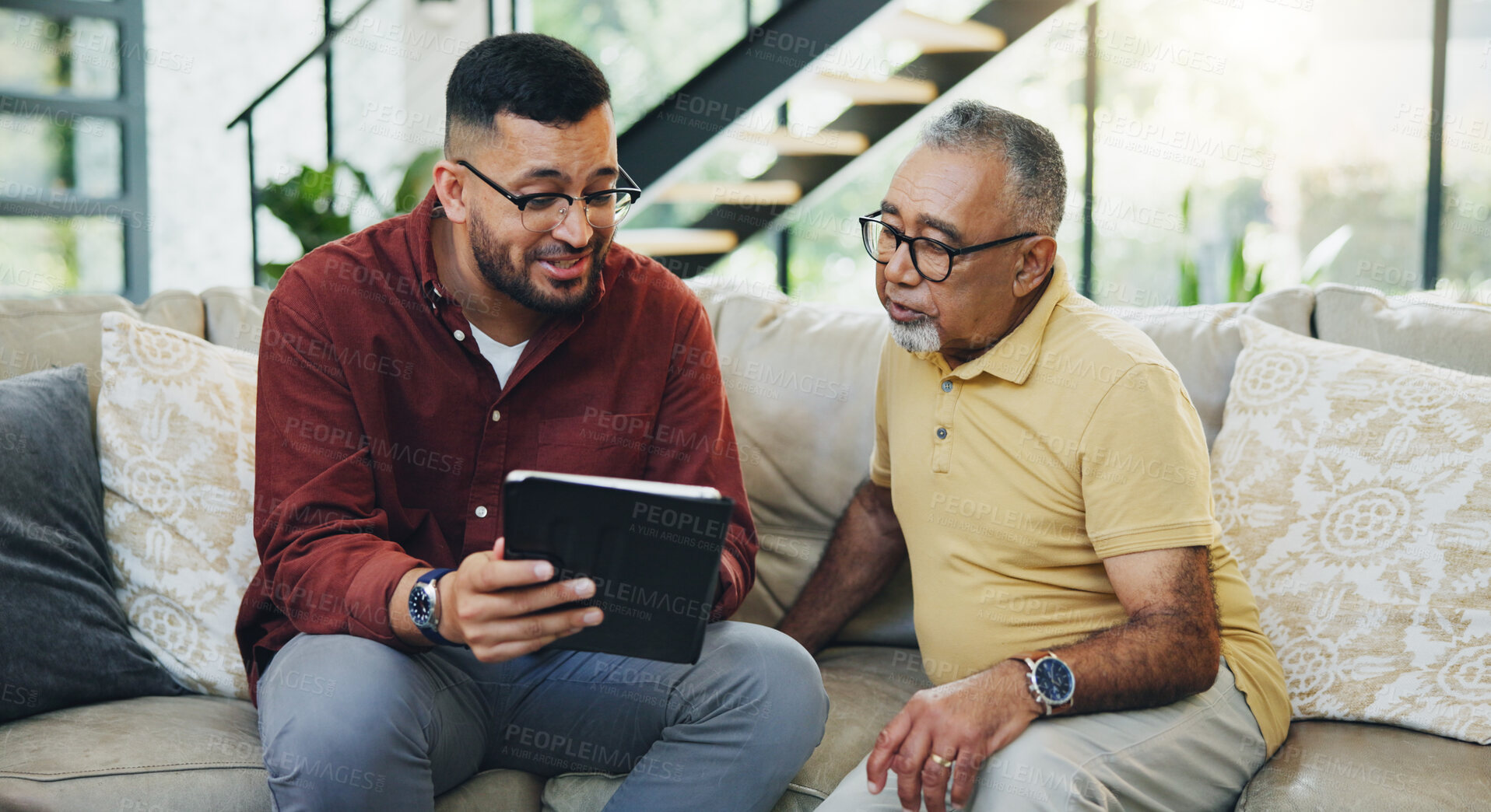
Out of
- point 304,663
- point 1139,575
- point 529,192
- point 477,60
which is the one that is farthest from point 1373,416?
point 304,663

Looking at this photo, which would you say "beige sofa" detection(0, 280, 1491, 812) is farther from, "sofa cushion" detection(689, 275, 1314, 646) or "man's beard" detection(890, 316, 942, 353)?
"man's beard" detection(890, 316, 942, 353)

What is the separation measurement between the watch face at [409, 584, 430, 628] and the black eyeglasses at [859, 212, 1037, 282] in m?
0.72

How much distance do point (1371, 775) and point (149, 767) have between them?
1473mm

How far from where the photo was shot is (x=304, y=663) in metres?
1.22

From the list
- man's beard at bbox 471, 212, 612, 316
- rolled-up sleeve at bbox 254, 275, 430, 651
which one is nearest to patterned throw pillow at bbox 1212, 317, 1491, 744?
man's beard at bbox 471, 212, 612, 316

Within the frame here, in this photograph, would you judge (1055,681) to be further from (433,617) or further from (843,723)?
(433,617)

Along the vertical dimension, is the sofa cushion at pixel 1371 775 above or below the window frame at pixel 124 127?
below

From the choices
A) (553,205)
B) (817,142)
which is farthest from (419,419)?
(817,142)

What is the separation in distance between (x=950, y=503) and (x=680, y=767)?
50 centimetres

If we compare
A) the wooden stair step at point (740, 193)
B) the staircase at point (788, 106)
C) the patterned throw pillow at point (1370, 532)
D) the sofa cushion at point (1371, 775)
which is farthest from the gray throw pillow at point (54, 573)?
the wooden stair step at point (740, 193)

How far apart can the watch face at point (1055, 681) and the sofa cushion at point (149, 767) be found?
67cm

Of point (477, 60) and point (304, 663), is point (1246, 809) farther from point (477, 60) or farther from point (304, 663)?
point (477, 60)

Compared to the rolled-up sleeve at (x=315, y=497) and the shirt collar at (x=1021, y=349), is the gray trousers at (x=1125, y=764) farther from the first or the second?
the rolled-up sleeve at (x=315, y=497)

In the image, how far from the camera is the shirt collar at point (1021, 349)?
1.42 meters
